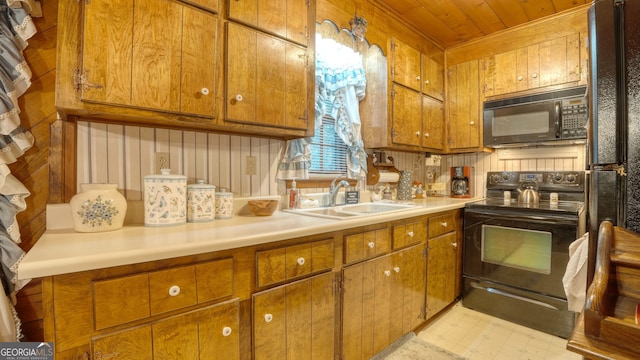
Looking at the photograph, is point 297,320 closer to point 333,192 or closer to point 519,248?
point 333,192

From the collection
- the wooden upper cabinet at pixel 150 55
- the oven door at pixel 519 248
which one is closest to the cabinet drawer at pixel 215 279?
the wooden upper cabinet at pixel 150 55

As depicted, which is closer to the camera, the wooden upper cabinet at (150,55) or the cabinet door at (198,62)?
the wooden upper cabinet at (150,55)

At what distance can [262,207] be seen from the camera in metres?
1.67

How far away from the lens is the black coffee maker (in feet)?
10.2

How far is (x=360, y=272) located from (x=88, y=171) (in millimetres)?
1429

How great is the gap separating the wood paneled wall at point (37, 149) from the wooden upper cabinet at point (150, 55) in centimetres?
33

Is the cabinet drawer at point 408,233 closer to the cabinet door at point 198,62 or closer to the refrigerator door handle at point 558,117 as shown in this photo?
the cabinet door at point 198,62

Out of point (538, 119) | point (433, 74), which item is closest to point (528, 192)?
point (538, 119)

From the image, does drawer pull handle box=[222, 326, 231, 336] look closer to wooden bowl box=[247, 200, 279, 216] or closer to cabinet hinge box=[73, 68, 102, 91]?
wooden bowl box=[247, 200, 279, 216]

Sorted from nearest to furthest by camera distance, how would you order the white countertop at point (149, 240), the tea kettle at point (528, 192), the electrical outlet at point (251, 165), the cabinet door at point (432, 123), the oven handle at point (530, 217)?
the white countertop at point (149, 240) < the electrical outlet at point (251, 165) < the oven handle at point (530, 217) < the tea kettle at point (528, 192) < the cabinet door at point (432, 123)

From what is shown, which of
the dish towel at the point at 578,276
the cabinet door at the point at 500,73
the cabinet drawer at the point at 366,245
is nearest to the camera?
the dish towel at the point at 578,276

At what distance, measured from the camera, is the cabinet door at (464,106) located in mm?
2912

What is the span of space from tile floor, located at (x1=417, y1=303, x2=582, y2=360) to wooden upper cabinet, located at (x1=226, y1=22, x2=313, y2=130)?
6.05 feet

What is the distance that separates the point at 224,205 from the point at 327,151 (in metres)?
1.04
